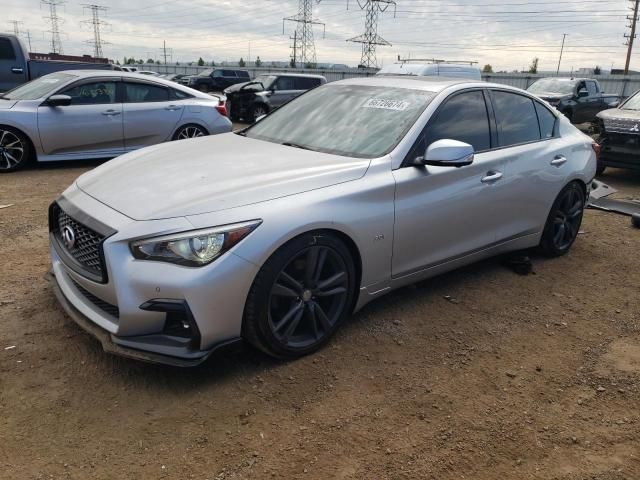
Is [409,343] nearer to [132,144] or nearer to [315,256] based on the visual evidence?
[315,256]

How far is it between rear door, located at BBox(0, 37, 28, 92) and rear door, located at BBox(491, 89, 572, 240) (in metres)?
10.8

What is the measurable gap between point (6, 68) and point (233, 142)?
9.85 meters

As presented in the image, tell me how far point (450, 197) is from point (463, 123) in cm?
62

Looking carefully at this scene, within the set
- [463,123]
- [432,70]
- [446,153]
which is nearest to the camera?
[446,153]

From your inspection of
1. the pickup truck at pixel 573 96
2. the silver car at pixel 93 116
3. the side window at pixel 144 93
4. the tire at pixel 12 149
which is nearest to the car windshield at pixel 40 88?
the silver car at pixel 93 116

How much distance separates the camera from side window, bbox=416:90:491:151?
3662mm

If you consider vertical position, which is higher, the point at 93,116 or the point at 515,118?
the point at 515,118

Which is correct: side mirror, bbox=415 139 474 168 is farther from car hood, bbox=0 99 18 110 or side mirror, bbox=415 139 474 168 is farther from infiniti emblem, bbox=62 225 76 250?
car hood, bbox=0 99 18 110

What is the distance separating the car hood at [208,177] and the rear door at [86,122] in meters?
4.77

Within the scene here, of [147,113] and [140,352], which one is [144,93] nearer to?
[147,113]

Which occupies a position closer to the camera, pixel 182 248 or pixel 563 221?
pixel 182 248

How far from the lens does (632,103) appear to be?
9.45 m

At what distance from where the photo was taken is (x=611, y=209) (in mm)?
7047


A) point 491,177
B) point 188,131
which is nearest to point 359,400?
point 491,177
